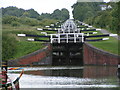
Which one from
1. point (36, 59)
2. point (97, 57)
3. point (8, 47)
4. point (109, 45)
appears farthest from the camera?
point (109, 45)

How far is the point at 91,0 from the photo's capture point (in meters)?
126

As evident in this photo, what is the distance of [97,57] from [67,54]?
4.77 meters

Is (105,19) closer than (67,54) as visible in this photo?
No

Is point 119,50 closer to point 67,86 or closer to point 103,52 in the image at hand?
point 103,52

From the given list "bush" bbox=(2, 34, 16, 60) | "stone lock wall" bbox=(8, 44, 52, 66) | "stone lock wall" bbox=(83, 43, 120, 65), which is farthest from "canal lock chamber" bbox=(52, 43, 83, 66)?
"bush" bbox=(2, 34, 16, 60)

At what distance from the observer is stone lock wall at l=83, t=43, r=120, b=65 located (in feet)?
143

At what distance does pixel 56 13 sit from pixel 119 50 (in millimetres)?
94231

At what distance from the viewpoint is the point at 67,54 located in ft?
159

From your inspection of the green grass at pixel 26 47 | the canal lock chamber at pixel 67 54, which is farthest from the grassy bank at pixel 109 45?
the green grass at pixel 26 47

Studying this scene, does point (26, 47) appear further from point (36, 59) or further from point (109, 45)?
point (109, 45)

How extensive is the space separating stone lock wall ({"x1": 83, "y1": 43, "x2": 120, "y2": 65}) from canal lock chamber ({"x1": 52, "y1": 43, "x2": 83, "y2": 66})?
3.05ft

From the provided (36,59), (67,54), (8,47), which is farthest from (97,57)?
(8,47)

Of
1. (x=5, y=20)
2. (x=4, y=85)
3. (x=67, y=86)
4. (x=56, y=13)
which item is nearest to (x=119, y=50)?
(x=67, y=86)

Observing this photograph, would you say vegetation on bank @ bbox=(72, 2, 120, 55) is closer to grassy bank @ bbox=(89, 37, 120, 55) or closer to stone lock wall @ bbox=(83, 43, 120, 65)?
grassy bank @ bbox=(89, 37, 120, 55)
